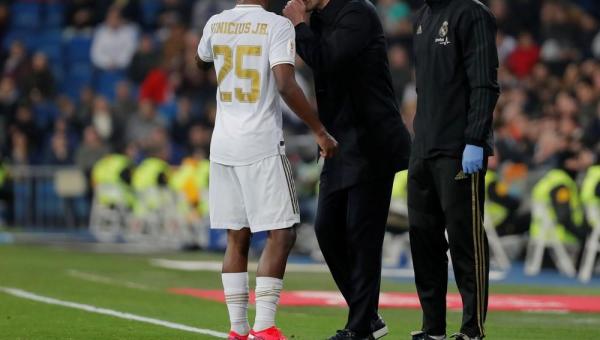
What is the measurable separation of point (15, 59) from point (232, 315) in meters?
19.5

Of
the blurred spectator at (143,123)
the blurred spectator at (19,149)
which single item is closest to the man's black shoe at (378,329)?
the blurred spectator at (143,123)

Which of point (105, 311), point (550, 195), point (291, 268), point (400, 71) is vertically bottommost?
point (291, 268)

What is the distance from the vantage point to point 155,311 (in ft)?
35.9

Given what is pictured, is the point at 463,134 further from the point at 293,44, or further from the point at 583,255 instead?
the point at 583,255

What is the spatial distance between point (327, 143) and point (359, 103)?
1.88 feet

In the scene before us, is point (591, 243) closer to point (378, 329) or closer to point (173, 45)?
point (378, 329)

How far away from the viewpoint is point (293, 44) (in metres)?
7.80

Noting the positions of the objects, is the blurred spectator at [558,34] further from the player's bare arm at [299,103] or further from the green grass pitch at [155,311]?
the player's bare arm at [299,103]

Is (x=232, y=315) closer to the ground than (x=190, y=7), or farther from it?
closer to the ground

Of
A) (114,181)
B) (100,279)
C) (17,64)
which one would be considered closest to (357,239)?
(100,279)

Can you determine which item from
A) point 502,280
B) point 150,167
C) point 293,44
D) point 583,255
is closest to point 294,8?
point 293,44

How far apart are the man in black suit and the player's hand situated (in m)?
0.43

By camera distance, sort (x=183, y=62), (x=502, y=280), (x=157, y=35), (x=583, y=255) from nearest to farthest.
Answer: (x=502, y=280) < (x=583, y=255) < (x=183, y=62) < (x=157, y=35)

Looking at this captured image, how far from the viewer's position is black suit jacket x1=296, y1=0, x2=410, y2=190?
326 inches
